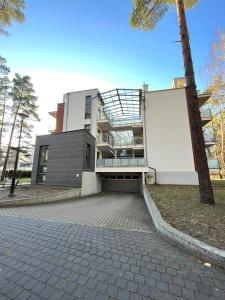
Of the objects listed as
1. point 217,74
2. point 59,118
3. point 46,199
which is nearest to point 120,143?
point 59,118

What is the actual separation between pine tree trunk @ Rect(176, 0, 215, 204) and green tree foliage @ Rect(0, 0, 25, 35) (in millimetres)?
6850

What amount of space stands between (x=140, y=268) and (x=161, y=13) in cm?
1079

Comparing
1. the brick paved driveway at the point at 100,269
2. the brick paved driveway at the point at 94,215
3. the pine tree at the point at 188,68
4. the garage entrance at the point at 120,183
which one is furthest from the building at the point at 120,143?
the brick paved driveway at the point at 100,269

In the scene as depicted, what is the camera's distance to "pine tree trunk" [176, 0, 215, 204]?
592 centimetres

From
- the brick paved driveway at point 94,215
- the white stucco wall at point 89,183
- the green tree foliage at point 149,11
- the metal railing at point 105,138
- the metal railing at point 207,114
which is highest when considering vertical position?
the green tree foliage at point 149,11

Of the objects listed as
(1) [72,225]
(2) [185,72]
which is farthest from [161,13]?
(1) [72,225]

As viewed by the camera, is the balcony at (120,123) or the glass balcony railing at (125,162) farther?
the balcony at (120,123)

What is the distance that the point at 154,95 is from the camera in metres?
19.4

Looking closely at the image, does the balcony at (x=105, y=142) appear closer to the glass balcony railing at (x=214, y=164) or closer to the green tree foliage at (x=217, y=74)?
the glass balcony railing at (x=214, y=164)

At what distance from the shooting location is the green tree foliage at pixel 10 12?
6136 mm

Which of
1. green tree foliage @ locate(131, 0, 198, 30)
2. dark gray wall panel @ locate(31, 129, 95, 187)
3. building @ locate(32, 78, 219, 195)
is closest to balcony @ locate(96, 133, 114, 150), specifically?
building @ locate(32, 78, 219, 195)

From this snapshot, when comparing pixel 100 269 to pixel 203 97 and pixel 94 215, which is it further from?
pixel 203 97

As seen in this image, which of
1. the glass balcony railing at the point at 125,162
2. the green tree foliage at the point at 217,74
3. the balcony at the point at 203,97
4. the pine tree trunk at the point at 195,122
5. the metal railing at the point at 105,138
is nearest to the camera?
the pine tree trunk at the point at 195,122

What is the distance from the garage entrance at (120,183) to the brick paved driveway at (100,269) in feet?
57.8
